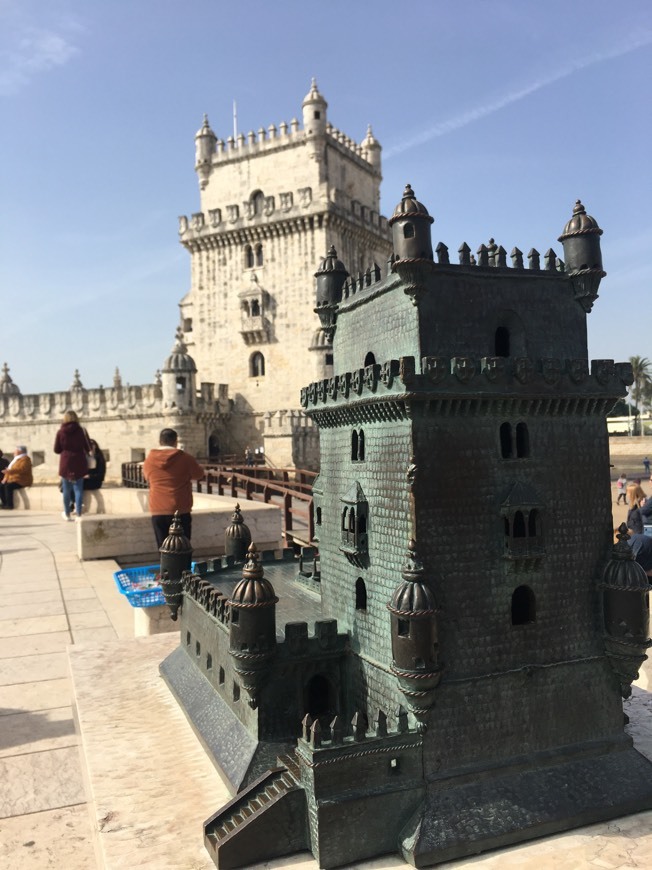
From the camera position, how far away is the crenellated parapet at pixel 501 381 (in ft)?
17.2

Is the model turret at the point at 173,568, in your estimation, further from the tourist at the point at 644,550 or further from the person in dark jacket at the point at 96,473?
the person in dark jacket at the point at 96,473

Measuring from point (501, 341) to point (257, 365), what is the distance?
32.0 metres

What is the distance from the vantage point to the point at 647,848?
4.96 meters

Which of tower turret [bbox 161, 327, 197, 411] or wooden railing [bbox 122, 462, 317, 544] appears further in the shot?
tower turret [bbox 161, 327, 197, 411]

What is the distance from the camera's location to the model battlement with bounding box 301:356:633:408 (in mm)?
5227

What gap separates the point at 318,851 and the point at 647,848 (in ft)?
7.69

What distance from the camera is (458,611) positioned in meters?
5.39

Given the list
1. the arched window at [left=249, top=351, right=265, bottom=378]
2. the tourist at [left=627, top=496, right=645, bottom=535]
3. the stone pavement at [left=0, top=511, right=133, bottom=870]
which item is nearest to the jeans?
the stone pavement at [left=0, top=511, right=133, bottom=870]

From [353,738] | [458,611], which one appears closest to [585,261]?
[458,611]

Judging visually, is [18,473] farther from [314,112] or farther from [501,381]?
[314,112]

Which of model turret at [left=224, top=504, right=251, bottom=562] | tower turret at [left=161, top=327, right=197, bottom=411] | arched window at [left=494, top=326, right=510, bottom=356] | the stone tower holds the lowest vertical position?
model turret at [left=224, top=504, right=251, bottom=562]

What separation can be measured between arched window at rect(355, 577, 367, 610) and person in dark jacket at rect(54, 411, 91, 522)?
35.7 feet

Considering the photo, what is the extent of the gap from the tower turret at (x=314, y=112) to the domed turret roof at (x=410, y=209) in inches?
1274

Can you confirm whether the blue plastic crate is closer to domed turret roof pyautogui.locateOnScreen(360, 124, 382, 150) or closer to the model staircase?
the model staircase
